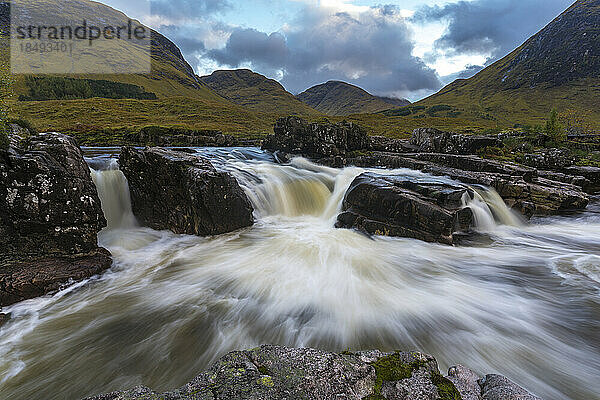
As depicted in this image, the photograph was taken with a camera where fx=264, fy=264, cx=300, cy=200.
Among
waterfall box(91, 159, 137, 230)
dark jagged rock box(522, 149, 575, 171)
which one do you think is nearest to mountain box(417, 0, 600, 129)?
dark jagged rock box(522, 149, 575, 171)

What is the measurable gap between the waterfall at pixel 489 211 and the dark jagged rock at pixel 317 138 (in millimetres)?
14622

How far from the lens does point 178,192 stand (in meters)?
12.5

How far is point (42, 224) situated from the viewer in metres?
8.01

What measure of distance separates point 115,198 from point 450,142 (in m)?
29.1

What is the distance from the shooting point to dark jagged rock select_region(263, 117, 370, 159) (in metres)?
27.6

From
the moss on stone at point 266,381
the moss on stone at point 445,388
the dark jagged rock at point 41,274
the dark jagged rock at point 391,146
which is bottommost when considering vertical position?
the dark jagged rock at point 41,274

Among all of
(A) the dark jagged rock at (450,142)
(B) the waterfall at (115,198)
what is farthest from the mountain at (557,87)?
(B) the waterfall at (115,198)

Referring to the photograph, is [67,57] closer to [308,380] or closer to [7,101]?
[7,101]

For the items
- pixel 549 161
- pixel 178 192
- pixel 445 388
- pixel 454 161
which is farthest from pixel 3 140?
pixel 549 161

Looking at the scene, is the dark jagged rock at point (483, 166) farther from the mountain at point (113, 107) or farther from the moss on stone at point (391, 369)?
the mountain at point (113, 107)

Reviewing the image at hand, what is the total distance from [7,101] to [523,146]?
139 feet

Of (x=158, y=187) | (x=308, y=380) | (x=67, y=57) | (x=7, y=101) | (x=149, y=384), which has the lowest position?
(x=149, y=384)

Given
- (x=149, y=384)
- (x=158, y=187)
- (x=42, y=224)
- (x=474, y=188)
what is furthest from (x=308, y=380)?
(x=474, y=188)

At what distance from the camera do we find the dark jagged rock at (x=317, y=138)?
2762cm
